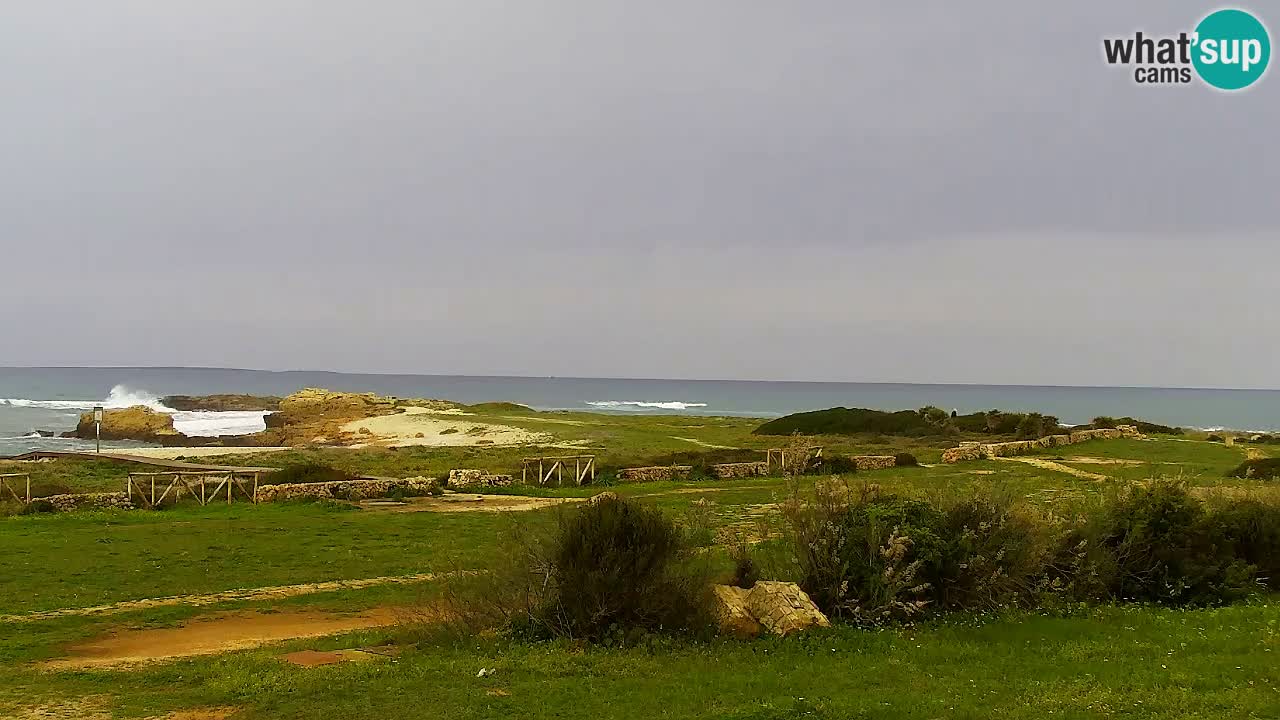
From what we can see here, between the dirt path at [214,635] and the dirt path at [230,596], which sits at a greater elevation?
the dirt path at [214,635]

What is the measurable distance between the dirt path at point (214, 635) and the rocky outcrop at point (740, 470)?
24806 millimetres

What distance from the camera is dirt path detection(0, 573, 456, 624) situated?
14773 mm

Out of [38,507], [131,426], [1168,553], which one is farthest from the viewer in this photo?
[131,426]

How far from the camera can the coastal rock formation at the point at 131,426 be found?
268 ft

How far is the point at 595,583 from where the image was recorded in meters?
12.1

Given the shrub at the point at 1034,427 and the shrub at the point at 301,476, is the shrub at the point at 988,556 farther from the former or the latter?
the shrub at the point at 1034,427

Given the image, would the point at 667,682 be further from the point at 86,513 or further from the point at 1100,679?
the point at 86,513

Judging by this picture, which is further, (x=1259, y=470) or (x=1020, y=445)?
(x=1020, y=445)

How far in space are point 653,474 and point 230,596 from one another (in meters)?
22.8

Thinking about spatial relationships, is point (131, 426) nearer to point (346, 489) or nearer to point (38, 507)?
point (346, 489)

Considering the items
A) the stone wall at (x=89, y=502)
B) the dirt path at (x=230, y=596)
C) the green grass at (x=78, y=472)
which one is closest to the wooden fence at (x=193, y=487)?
the stone wall at (x=89, y=502)

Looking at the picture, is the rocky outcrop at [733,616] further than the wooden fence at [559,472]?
No

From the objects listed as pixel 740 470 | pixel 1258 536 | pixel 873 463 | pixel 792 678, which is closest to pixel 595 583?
pixel 792 678

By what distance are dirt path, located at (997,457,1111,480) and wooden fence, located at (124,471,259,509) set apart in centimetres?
2871
